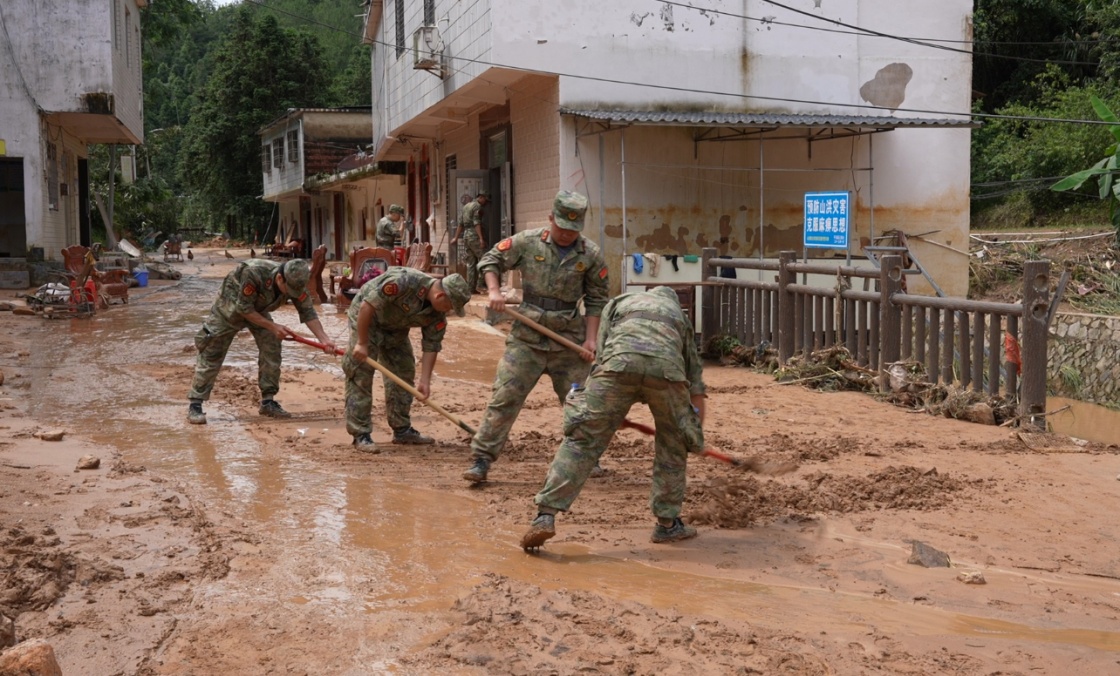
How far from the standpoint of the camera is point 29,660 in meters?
3.20

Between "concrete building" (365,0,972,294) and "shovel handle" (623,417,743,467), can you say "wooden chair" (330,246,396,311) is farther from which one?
"shovel handle" (623,417,743,467)

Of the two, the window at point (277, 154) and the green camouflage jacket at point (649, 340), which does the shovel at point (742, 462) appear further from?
the window at point (277, 154)

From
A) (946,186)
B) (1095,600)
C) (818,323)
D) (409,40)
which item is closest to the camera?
(1095,600)

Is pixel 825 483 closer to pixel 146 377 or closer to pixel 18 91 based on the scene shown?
pixel 146 377

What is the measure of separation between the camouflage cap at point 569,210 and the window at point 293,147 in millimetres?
31751

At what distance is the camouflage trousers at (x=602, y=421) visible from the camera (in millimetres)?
5145

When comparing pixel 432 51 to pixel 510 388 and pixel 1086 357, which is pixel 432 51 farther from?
pixel 510 388

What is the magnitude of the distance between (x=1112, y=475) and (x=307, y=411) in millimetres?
6018

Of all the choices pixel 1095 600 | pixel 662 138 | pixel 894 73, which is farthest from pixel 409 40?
pixel 1095 600

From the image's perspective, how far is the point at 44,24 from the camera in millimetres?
18953

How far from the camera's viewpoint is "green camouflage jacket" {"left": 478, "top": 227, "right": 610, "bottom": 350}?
6617mm

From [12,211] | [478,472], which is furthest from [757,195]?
[12,211]

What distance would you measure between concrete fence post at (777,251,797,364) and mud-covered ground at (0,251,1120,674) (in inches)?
90.9

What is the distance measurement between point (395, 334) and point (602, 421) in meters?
2.73
